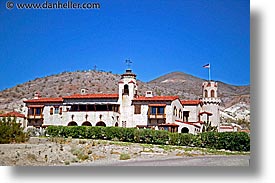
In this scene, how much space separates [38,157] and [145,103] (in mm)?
4234

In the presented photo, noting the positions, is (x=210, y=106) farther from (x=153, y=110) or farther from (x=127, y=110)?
(x=127, y=110)

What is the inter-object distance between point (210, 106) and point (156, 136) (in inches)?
75.2

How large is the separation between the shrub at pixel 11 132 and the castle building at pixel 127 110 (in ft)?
2.98

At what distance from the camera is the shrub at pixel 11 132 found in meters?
12.2

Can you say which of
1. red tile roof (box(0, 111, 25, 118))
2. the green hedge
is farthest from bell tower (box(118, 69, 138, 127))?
red tile roof (box(0, 111, 25, 118))

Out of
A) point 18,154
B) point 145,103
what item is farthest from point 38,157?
point 145,103

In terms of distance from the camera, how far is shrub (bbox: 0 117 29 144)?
39.9 ft

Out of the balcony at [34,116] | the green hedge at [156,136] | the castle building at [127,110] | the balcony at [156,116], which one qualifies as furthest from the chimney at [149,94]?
the balcony at [34,116]

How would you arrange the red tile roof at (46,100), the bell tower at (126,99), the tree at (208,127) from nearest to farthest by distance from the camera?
1. the tree at (208,127)
2. the red tile roof at (46,100)
3. the bell tower at (126,99)

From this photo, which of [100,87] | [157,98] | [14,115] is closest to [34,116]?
[14,115]

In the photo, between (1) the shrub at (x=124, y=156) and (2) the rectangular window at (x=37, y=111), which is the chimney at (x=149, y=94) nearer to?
(1) the shrub at (x=124, y=156)

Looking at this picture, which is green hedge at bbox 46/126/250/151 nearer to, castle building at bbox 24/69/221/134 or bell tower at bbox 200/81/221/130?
castle building at bbox 24/69/221/134

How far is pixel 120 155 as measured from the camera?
1198cm

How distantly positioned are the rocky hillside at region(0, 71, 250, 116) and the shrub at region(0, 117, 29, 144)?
1.94ft
